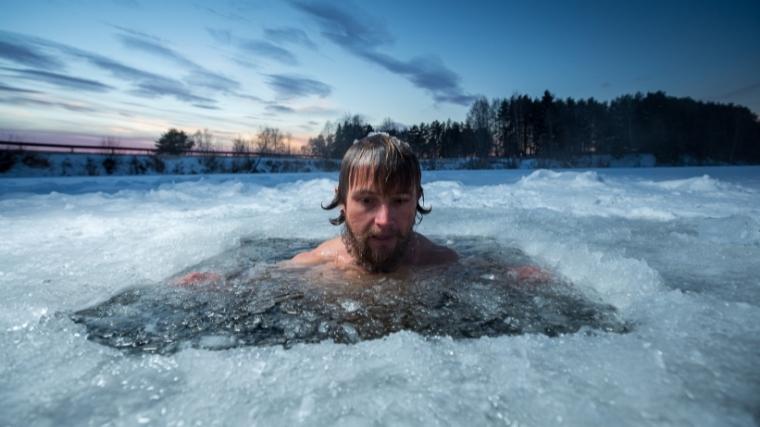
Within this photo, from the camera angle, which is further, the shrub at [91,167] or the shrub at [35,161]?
the shrub at [91,167]

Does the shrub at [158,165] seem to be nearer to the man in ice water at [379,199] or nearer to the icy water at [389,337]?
the icy water at [389,337]

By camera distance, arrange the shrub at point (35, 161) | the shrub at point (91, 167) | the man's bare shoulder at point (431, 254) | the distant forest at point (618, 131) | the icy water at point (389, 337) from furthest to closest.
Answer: the distant forest at point (618, 131), the shrub at point (91, 167), the shrub at point (35, 161), the man's bare shoulder at point (431, 254), the icy water at point (389, 337)

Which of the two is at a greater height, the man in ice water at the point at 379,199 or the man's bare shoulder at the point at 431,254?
the man in ice water at the point at 379,199

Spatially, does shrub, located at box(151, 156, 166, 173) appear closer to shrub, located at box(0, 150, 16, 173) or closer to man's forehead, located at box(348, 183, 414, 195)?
shrub, located at box(0, 150, 16, 173)

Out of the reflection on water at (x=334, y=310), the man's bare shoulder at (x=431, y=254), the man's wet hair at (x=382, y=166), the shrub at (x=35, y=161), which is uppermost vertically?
the shrub at (x=35, y=161)

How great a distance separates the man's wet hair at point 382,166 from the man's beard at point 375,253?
10.1 inches

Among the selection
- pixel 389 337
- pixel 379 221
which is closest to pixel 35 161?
pixel 379 221

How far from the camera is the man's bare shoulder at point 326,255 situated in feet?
8.22

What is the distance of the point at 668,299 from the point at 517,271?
0.75 metres

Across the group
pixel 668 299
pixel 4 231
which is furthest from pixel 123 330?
pixel 4 231

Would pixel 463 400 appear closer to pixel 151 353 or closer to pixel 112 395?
pixel 112 395

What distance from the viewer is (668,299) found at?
1.51 m

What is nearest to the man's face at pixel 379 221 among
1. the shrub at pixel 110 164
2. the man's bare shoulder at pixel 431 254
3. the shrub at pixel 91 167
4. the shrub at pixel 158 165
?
the man's bare shoulder at pixel 431 254

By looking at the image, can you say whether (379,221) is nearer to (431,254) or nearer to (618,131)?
(431,254)
